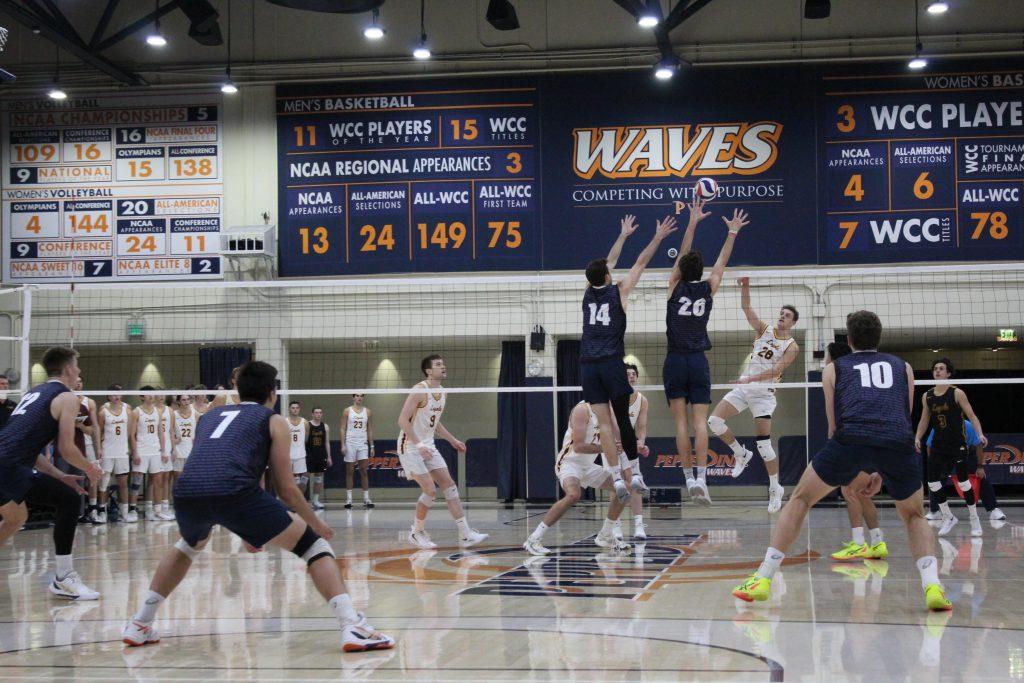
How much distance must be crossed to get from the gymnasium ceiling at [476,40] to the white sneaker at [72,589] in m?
12.1

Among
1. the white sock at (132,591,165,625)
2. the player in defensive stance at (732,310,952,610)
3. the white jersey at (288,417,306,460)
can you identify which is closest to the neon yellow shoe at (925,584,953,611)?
the player in defensive stance at (732,310,952,610)

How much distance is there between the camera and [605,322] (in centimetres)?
885

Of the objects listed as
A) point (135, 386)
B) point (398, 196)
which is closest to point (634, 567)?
point (398, 196)

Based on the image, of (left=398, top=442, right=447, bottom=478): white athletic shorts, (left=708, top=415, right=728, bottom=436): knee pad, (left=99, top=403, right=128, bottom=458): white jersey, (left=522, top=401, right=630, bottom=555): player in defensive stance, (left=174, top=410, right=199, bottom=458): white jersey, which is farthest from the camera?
(left=174, top=410, right=199, bottom=458): white jersey

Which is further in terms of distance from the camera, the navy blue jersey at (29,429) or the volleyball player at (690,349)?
the volleyball player at (690,349)

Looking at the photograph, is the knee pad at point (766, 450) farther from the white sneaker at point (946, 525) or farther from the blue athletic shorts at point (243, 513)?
the blue athletic shorts at point (243, 513)

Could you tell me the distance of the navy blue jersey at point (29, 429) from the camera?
7.25 metres

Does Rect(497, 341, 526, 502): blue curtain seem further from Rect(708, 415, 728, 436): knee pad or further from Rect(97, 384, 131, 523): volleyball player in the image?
Rect(708, 415, 728, 436): knee pad

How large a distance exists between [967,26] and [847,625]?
14770 mm

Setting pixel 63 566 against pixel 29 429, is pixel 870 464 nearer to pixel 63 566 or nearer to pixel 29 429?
pixel 29 429

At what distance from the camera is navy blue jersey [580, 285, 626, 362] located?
29.0ft

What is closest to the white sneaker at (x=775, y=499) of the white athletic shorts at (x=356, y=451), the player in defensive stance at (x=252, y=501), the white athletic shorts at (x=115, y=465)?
the player in defensive stance at (x=252, y=501)

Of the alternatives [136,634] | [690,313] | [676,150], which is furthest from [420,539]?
[676,150]

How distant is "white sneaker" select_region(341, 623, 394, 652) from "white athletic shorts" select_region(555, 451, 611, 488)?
464 centimetres
